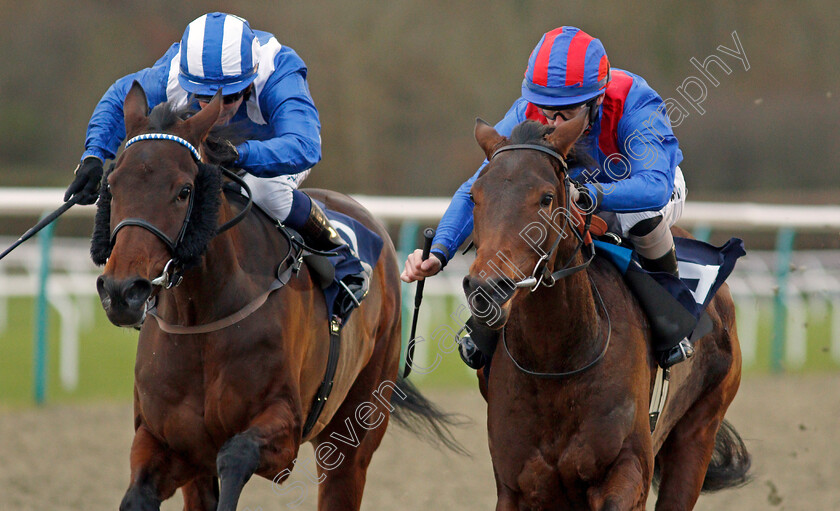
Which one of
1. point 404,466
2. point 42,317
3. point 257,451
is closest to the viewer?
point 257,451

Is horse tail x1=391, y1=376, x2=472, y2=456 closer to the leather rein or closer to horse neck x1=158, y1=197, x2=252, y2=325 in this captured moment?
A: the leather rein

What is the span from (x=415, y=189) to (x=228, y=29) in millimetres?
14822

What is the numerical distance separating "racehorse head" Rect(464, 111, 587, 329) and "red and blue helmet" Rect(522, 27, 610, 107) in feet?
0.81

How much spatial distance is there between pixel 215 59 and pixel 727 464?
106 inches

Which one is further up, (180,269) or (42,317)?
(180,269)

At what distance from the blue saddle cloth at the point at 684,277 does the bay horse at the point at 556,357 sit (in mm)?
48

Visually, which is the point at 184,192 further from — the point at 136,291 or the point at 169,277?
the point at 136,291

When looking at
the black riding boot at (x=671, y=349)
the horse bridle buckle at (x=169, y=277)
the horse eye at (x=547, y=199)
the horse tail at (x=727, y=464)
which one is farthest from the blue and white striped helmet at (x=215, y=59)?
the horse tail at (x=727, y=464)

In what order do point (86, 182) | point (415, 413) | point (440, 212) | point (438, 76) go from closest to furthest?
point (86, 182)
point (415, 413)
point (440, 212)
point (438, 76)

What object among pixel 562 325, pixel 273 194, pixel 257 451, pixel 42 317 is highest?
pixel 562 325

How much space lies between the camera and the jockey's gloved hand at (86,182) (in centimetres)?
367

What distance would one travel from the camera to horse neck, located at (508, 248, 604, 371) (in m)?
3.19

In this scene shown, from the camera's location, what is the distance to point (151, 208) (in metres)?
2.95

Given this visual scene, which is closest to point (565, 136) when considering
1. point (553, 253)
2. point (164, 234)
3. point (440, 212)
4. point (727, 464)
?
point (553, 253)
